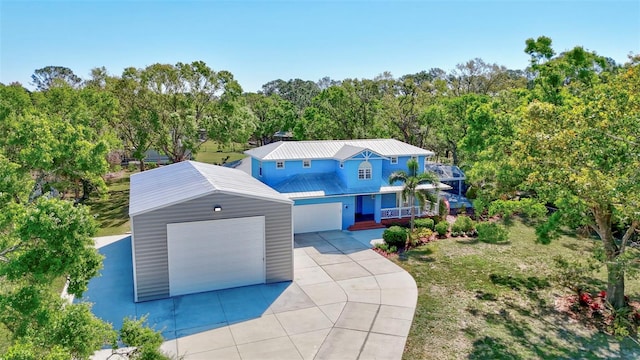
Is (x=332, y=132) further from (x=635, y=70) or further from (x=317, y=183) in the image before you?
(x=635, y=70)

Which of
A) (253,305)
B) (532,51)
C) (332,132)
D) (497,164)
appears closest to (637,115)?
(497,164)

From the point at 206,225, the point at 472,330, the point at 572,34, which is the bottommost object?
the point at 472,330

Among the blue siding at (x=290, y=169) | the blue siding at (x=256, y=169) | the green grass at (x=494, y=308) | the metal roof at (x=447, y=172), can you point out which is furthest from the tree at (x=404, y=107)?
the green grass at (x=494, y=308)

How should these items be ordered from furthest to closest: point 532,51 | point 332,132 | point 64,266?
point 332,132 < point 532,51 < point 64,266

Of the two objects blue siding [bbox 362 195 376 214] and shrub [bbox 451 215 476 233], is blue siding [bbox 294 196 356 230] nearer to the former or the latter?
blue siding [bbox 362 195 376 214]

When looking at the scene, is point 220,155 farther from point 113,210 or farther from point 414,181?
point 414,181

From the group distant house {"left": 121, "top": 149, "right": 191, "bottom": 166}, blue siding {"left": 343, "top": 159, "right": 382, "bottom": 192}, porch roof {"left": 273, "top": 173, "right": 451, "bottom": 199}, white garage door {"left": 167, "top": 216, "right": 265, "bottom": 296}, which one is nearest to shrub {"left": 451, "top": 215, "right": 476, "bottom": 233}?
porch roof {"left": 273, "top": 173, "right": 451, "bottom": 199}
